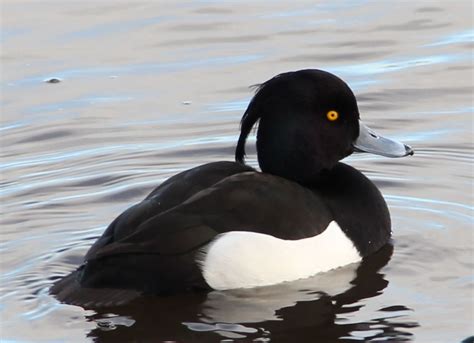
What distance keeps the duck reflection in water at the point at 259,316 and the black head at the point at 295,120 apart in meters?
0.64

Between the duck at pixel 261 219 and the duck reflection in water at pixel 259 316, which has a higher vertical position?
the duck at pixel 261 219

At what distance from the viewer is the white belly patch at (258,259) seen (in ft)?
20.3

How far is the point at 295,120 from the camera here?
672cm

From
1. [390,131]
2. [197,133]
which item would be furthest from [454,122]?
[197,133]

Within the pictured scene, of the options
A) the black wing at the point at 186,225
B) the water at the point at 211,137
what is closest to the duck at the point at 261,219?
the black wing at the point at 186,225

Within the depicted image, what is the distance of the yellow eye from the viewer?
682cm

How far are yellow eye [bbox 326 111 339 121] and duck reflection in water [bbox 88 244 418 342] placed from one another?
0.85m

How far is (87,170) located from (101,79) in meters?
1.73

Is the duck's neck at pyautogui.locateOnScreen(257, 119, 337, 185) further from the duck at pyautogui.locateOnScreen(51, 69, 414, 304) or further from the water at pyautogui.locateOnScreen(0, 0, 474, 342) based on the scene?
the water at pyautogui.locateOnScreen(0, 0, 474, 342)

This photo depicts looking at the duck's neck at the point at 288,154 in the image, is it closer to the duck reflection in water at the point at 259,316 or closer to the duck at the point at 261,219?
the duck at the point at 261,219

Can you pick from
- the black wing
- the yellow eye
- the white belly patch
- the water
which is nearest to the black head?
the yellow eye

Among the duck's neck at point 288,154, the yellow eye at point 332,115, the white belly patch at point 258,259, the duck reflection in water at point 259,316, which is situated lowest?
the duck reflection in water at point 259,316

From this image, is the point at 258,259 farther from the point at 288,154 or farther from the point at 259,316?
the point at 288,154

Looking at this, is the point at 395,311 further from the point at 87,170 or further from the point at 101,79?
the point at 101,79
